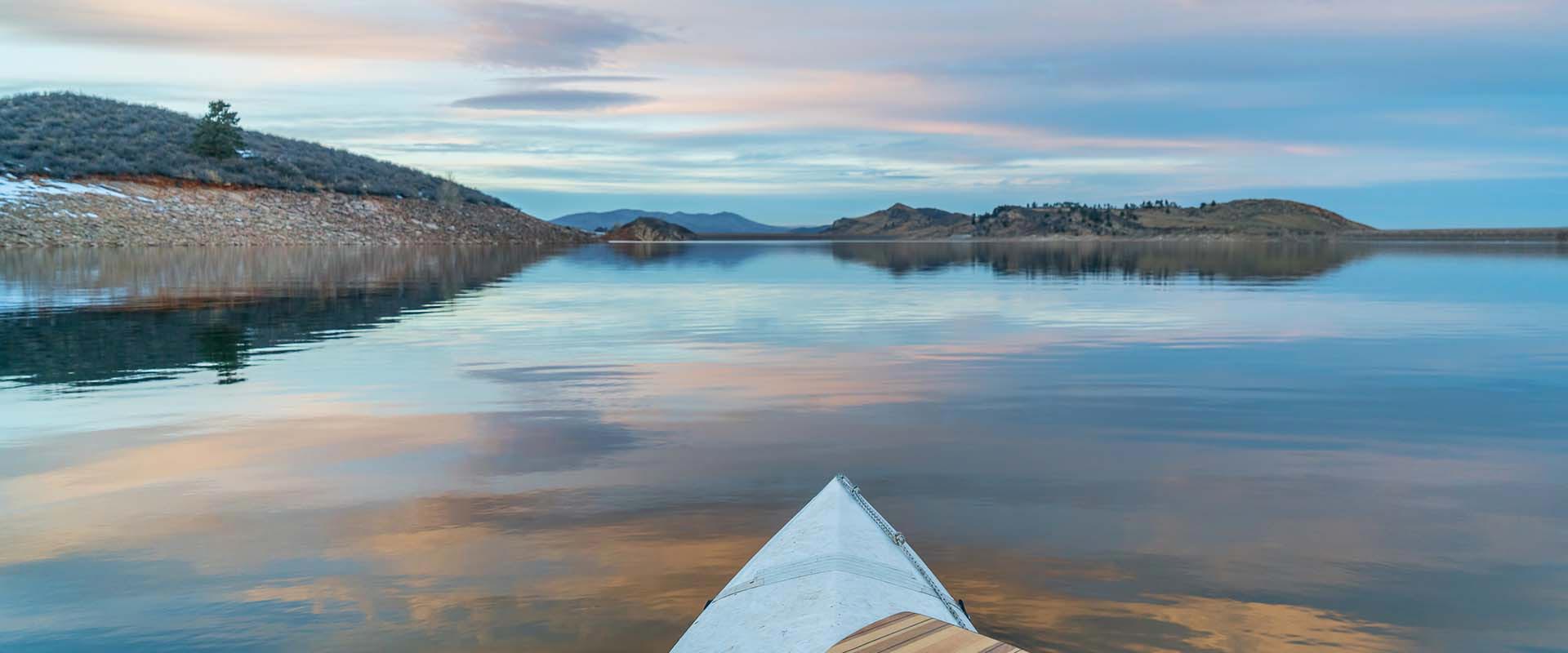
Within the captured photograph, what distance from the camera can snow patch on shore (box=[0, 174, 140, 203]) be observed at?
311 feet

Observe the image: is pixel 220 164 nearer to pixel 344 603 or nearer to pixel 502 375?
pixel 502 375

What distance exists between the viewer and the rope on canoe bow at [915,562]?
7855mm

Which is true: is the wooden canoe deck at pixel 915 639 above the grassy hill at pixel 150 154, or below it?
below

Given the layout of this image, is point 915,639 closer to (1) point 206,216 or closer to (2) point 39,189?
(2) point 39,189

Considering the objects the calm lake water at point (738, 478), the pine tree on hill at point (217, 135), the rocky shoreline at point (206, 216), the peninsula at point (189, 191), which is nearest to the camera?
the calm lake water at point (738, 478)

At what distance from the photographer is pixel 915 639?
6289 millimetres

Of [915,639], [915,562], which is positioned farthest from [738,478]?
[915,639]

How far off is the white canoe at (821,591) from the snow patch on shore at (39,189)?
358ft

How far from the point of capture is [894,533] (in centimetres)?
932

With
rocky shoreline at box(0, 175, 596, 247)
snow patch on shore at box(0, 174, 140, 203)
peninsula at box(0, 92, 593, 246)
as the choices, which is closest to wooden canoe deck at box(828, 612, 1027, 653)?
rocky shoreline at box(0, 175, 596, 247)

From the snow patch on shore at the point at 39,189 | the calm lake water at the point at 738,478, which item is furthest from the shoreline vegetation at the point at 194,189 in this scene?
the calm lake water at the point at 738,478

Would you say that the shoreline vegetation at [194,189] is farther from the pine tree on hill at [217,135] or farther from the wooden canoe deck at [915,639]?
the wooden canoe deck at [915,639]

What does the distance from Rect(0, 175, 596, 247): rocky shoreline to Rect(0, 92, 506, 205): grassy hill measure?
2.55m

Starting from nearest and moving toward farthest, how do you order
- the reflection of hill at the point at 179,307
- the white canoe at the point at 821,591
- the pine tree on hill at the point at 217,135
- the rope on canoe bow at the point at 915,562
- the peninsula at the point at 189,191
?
the white canoe at the point at 821,591 → the rope on canoe bow at the point at 915,562 → the reflection of hill at the point at 179,307 → the peninsula at the point at 189,191 → the pine tree on hill at the point at 217,135
